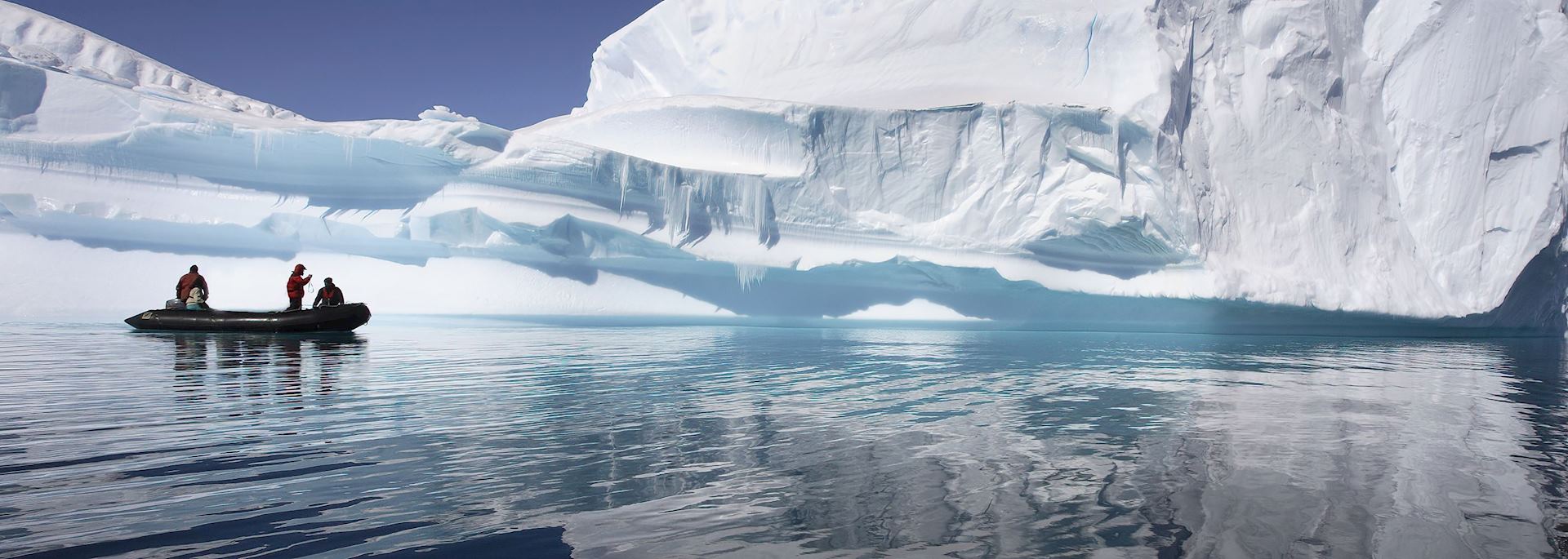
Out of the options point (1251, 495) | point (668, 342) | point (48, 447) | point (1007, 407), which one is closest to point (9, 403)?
point (48, 447)

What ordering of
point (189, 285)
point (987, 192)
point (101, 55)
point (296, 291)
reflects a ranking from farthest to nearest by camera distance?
point (101, 55) → point (987, 192) → point (189, 285) → point (296, 291)

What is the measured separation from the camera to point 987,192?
1664cm

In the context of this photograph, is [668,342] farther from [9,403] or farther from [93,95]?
[93,95]

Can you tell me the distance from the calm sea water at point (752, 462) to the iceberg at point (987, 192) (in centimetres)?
794

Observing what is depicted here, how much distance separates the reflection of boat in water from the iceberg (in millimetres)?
3114

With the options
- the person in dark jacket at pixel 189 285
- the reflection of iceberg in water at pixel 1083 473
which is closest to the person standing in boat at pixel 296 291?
the person in dark jacket at pixel 189 285

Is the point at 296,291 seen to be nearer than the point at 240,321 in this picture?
No

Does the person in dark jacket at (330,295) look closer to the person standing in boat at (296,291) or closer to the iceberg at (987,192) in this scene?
the person standing in boat at (296,291)

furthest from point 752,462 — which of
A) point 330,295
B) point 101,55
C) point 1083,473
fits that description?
point 101,55

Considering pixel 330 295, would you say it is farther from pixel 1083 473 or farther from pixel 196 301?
pixel 1083 473

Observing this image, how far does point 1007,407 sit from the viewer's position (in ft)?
18.0

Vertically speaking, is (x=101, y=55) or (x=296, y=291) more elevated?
(x=101, y=55)

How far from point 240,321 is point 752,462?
11.3 metres

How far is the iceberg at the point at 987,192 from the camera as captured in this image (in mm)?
14930
